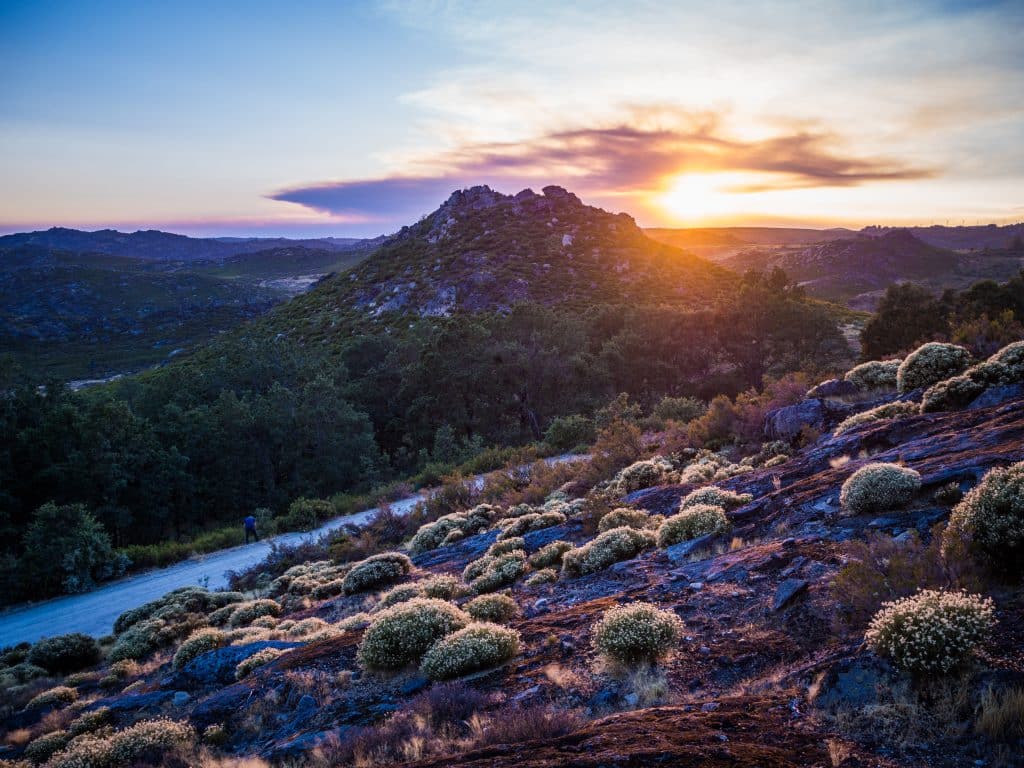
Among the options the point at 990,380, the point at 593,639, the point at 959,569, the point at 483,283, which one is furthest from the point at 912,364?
the point at 483,283

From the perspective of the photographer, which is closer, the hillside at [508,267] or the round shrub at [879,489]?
the round shrub at [879,489]

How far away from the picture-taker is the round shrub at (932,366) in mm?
13875

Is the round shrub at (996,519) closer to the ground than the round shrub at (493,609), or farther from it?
farther from it

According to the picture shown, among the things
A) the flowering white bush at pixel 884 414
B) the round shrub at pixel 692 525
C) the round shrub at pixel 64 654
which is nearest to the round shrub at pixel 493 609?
the round shrub at pixel 692 525

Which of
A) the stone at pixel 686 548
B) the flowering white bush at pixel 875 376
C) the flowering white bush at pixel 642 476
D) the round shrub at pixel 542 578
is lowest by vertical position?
the round shrub at pixel 542 578

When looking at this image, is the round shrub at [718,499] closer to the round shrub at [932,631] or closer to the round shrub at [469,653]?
the round shrub at [469,653]

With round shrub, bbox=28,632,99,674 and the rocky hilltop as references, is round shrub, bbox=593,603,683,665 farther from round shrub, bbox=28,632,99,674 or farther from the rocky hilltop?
the rocky hilltop

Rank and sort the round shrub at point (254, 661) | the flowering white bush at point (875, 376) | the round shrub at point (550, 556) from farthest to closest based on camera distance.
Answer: the flowering white bush at point (875, 376) → the round shrub at point (550, 556) → the round shrub at point (254, 661)

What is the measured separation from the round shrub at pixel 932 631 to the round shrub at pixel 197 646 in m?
12.1

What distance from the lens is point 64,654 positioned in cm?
1474

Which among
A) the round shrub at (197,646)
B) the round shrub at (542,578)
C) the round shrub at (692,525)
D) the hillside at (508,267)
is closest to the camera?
the round shrub at (692,525)

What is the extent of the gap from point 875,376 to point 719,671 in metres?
14.3

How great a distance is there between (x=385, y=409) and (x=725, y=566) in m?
38.4

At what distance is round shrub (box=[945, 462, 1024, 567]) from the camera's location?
5.38m
